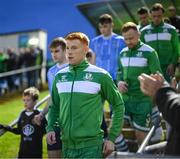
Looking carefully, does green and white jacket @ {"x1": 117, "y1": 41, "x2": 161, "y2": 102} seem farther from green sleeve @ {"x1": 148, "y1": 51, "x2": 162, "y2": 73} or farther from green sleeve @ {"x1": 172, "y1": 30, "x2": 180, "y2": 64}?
green sleeve @ {"x1": 172, "y1": 30, "x2": 180, "y2": 64}

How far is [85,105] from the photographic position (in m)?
4.91

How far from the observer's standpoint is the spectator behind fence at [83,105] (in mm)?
4902

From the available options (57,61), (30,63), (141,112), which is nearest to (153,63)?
(141,112)

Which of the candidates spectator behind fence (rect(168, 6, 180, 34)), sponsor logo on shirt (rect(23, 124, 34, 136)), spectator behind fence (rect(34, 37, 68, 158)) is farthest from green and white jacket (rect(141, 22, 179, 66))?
sponsor logo on shirt (rect(23, 124, 34, 136))

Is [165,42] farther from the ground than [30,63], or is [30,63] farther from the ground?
[165,42]

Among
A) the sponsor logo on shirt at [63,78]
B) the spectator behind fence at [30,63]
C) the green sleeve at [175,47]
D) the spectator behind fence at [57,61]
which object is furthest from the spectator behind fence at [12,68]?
the sponsor logo on shirt at [63,78]

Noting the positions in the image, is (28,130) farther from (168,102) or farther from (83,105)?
(168,102)

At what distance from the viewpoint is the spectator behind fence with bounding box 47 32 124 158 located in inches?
193

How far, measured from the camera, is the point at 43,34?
25859 mm

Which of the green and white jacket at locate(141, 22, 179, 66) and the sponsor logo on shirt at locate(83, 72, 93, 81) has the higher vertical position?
the green and white jacket at locate(141, 22, 179, 66)

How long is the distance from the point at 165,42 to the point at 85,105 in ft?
13.6

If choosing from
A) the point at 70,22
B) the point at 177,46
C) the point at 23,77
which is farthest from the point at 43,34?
the point at 177,46

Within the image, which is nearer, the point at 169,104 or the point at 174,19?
the point at 169,104

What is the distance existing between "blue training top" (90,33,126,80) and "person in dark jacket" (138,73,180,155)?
17.3 feet
